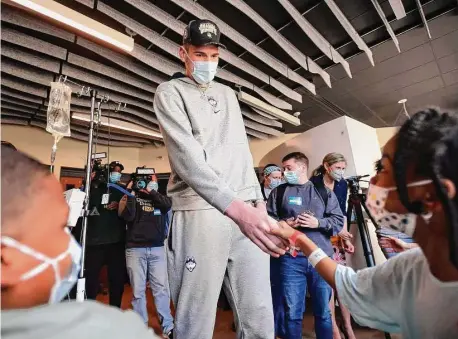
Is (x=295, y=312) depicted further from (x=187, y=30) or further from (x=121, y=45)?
(x=121, y=45)

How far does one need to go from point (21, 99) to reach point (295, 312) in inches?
227

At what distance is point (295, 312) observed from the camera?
2.20 meters

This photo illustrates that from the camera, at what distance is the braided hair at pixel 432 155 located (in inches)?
22.0

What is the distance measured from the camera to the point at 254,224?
34.9 inches

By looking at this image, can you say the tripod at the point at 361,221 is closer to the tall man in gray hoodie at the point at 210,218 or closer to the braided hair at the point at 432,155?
the tall man in gray hoodie at the point at 210,218

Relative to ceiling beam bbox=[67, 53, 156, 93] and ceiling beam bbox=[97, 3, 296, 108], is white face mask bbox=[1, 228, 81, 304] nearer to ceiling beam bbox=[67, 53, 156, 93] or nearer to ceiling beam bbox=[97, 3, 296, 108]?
ceiling beam bbox=[97, 3, 296, 108]

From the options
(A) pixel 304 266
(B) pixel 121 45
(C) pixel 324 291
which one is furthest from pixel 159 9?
(C) pixel 324 291

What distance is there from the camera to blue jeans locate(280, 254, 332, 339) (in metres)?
2.16

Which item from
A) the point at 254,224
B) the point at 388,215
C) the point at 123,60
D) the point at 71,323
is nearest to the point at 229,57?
the point at 123,60

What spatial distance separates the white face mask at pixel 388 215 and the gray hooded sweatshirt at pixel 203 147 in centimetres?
39

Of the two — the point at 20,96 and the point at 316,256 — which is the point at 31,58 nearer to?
the point at 20,96

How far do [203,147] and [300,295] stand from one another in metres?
1.72

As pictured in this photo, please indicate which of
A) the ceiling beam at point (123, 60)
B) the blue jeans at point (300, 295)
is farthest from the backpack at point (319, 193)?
the ceiling beam at point (123, 60)

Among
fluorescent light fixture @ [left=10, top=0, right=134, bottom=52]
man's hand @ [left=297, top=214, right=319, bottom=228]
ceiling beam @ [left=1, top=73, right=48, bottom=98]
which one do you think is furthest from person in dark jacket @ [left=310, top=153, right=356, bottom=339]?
ceiling beam @ [left=1, top=73, right=48, bottom=98]
